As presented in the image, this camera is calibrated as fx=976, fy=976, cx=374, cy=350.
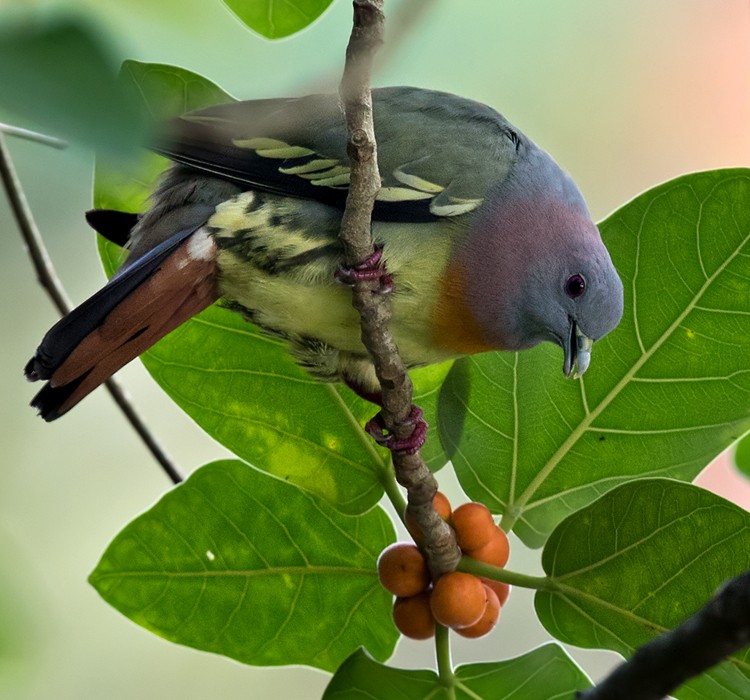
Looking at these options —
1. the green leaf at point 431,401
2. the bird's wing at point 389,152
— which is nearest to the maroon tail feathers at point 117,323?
the bird's wing at point 389,152

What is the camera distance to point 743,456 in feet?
7.35

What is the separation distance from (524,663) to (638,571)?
30 cm

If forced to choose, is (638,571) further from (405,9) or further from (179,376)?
(405,9)

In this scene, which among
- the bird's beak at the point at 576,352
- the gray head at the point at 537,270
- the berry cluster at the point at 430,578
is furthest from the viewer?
the gray head at the point at 537,270

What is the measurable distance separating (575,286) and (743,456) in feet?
1.79

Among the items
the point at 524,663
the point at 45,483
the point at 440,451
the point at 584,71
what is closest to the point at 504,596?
the point at 524,663

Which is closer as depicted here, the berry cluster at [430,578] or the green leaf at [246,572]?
the berry cluster at [430,578]

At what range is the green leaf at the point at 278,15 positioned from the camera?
1691 millimetres

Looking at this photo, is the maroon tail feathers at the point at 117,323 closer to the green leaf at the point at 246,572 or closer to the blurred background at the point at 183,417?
the green leaf at the point at 246,572

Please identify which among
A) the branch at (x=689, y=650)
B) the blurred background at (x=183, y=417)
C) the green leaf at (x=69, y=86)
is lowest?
the blurred background at (x=183, y=417)

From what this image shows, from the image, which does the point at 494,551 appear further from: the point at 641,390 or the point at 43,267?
the point at 43,267

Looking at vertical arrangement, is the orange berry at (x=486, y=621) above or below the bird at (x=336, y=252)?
below

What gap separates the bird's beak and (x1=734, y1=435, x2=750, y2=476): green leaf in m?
0.45

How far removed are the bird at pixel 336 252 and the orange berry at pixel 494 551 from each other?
1.28 ft
